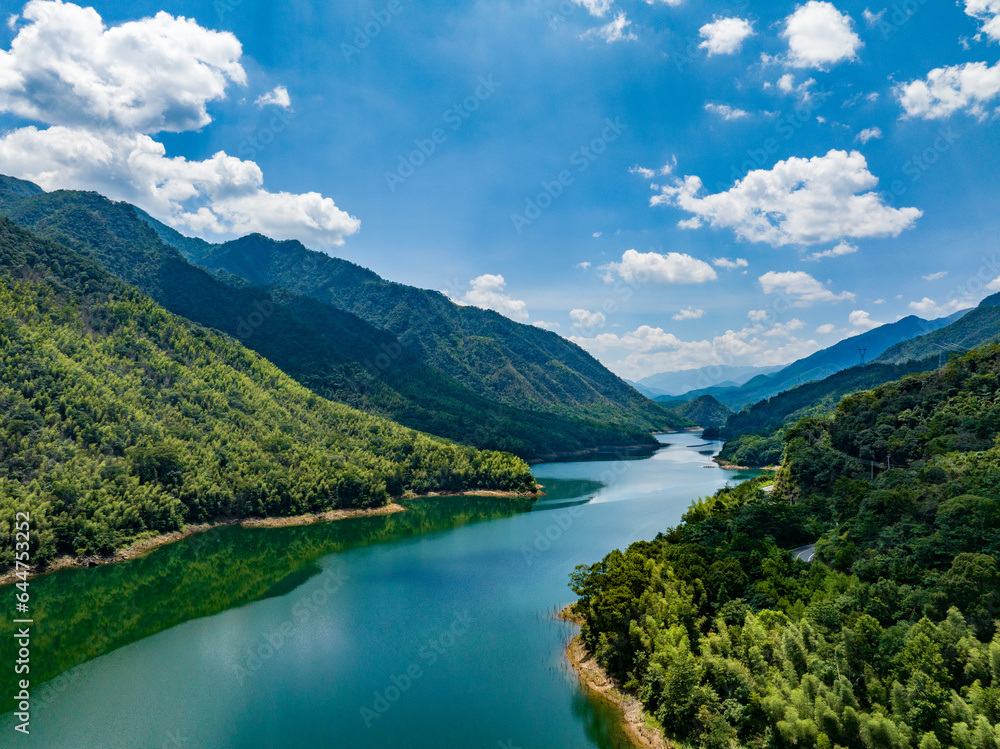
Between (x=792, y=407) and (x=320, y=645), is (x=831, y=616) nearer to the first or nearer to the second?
(x=320, y=645)

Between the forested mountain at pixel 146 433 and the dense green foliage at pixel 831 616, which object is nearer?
the dense green foliage at pixel 831 616

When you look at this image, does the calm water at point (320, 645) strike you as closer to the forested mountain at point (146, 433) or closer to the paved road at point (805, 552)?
the forested mountain at point (146, 433)

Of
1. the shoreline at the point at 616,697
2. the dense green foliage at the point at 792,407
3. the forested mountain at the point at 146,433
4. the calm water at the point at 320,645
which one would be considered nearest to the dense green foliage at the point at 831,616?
the shoreline at the point at 616,697

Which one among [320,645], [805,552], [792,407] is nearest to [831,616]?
[805,552]

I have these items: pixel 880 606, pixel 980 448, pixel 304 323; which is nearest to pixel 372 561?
pixel 880 606

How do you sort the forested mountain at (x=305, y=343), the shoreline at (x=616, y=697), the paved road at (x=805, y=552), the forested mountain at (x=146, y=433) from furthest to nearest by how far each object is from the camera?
the forested mountain at (x=305, y=343) < the forested mountain at (x=146, y=433) < the paved road at (x=805, y=552) < the shoreline at (x=616, y=697)

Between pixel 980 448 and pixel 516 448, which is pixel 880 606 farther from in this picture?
pixel 516 448

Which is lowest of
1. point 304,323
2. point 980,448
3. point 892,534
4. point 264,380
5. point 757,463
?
point 757,463
